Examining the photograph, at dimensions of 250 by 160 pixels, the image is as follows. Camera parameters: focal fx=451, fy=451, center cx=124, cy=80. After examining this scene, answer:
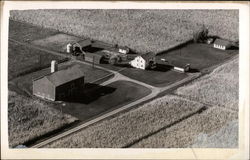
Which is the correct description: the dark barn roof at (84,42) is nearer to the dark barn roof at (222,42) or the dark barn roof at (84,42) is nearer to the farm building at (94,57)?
the farm building at (94,57)

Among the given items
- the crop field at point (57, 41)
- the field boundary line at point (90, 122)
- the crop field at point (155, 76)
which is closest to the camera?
the field boundary line at point (90, 122)

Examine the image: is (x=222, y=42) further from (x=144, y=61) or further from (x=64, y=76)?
(x=64, y=76)

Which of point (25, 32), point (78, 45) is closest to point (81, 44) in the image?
point (78, 45)

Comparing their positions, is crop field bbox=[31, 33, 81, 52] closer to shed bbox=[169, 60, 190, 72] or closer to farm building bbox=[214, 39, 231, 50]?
shed bbox=[169, 60, 190, 72]

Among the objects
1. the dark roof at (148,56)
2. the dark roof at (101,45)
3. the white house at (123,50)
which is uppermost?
the dark roof at (101,45)

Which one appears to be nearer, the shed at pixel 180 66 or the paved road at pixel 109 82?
the paved road at pixel 109 82

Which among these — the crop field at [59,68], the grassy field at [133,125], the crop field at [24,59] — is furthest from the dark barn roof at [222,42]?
the crop field at [24,59]

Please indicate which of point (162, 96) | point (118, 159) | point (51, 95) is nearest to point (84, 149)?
point (118, 159)
